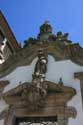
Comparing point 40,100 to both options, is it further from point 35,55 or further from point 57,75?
point 35,55

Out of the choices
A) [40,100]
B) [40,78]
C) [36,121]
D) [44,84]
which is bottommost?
[36,121]

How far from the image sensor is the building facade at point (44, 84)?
1030 centimetres

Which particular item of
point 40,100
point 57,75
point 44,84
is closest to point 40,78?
point 44,84

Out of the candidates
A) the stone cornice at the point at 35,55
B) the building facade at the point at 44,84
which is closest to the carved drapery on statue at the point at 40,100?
the building facade at the point at 44,84

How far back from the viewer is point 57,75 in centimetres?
1120

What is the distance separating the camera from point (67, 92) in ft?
34.3

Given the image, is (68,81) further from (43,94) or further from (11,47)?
(11,47)

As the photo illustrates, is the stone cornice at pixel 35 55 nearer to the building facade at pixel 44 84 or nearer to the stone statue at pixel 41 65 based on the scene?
the building facade at pixel 44 84

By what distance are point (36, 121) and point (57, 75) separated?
1798 millimetres

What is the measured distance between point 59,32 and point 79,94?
3.44m

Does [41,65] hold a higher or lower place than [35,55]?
lower

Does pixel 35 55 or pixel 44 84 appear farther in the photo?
pixel 35 55

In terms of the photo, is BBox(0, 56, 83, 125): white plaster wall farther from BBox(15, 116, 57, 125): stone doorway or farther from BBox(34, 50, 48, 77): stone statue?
BBox(15, 116, 57, 125): stone doorway

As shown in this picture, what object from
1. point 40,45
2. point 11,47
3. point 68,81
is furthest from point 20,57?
point 11,47
